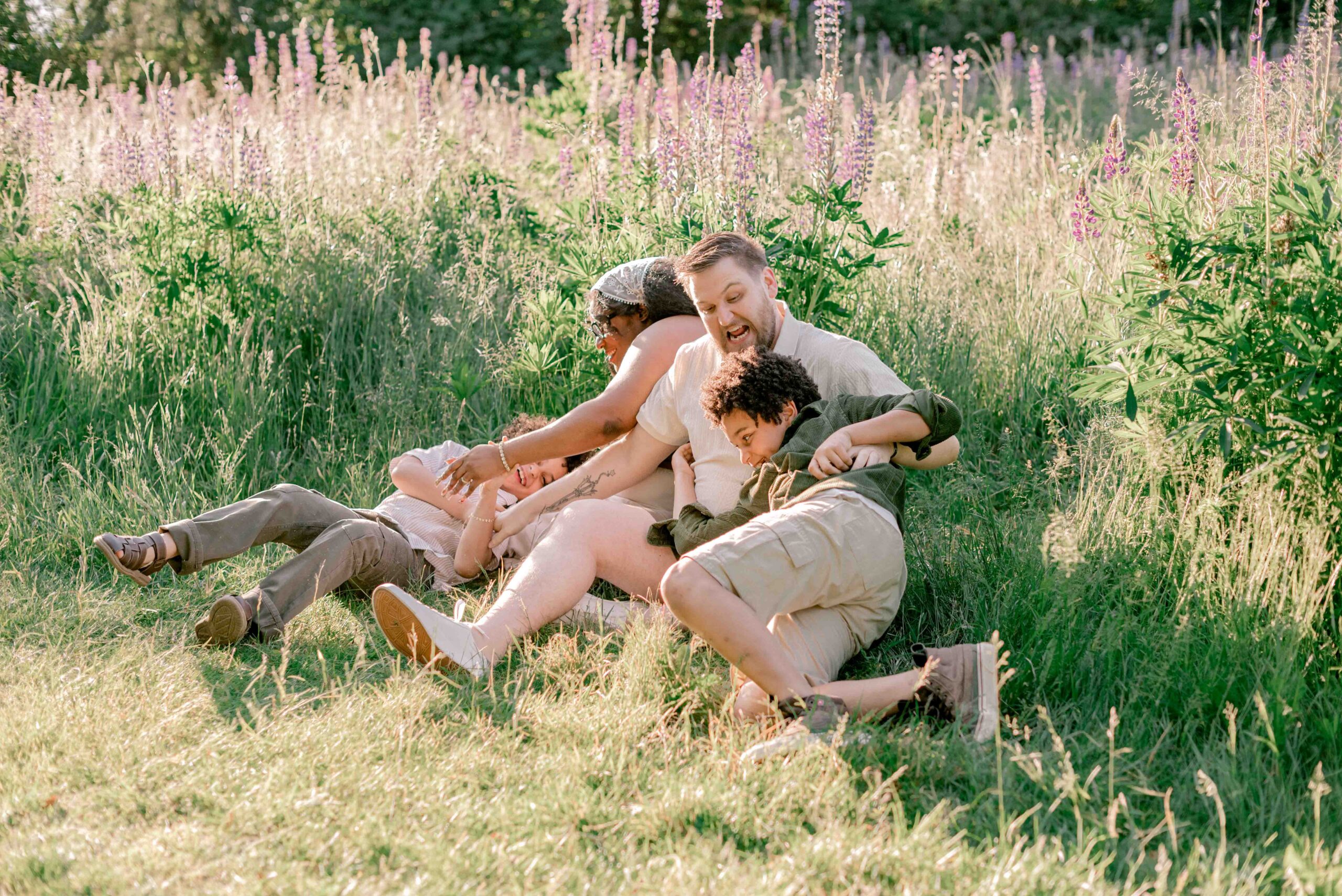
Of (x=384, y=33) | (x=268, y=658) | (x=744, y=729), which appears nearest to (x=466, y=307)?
(x=268, y=658)

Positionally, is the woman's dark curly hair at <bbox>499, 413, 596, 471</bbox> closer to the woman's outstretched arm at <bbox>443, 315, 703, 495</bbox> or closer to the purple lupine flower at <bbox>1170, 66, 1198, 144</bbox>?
the woman's outstretched arm at <bbox>443, 315, 703, 495</bbox>

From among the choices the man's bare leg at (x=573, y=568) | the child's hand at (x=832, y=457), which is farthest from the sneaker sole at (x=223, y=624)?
the child's hand at (x=832, y=457)

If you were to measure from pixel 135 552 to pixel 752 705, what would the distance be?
6.66 ft

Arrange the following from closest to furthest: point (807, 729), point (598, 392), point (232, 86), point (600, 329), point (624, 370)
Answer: point (807, 729), point (624, 370), point (600, 329), point (598, 392), point (232, 86)

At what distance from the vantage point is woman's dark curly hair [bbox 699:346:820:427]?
341cm

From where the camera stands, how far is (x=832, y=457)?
128 inches

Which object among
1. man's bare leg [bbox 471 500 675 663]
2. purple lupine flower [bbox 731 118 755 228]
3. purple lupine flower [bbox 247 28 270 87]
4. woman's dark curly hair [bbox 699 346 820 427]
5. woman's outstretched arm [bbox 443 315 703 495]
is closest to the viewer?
woman's dark curly hair [bbox 699 346 820 427]

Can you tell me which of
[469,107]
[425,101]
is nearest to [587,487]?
[425,101]

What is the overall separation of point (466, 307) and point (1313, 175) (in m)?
3.96

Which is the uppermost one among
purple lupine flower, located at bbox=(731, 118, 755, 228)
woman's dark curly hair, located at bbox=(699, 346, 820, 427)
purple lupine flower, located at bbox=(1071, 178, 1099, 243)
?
purple lupine flower, located at bbox=(731, 118, 755, 228)

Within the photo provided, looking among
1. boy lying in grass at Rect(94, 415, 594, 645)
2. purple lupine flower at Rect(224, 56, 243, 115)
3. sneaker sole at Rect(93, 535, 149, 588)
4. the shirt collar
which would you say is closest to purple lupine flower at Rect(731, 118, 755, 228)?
the shirt collar

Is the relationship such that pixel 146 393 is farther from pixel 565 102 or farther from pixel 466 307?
pixel 565 102

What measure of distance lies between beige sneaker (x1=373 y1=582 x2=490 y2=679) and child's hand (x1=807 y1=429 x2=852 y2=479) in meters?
1.09

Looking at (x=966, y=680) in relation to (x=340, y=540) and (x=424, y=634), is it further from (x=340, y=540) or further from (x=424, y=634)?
(x=340, y=540)
